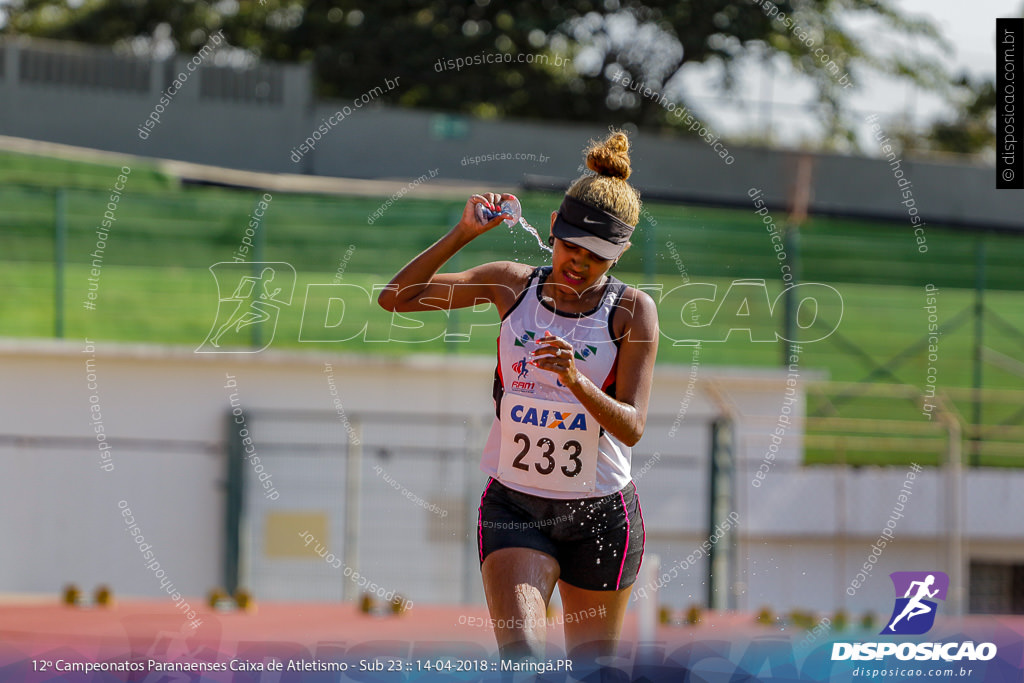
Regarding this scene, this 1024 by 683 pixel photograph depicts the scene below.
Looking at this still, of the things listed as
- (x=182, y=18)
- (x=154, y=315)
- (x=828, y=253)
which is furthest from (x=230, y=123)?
(x=828, y=253)

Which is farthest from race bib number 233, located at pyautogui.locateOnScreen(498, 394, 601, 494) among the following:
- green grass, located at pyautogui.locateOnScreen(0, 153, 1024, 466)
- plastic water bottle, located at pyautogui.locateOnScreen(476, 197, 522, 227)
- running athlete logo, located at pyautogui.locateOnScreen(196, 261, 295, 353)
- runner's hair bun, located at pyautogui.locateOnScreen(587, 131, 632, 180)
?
running athlete logo, located at pyautogui.locateOnScreen(196, 261, 295, 353)

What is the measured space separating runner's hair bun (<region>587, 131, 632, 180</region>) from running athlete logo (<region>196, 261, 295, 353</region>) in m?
6.13

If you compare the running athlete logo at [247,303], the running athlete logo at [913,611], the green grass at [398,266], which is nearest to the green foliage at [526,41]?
the green grass at [398,266]

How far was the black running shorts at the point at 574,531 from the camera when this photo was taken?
3.53 metres

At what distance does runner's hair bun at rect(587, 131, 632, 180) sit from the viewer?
3631mm

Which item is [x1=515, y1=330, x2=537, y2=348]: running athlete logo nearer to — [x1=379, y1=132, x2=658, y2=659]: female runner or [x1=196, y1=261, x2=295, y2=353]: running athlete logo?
[x1=379, y1=132, x2=658, y2=659]: female runner

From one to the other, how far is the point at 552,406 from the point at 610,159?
736 millimetres

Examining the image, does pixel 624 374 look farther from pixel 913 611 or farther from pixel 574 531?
pixel 913 611

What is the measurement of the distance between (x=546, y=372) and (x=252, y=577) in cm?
662

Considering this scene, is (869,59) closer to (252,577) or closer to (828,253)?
(828,253)

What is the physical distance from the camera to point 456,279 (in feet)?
11.9

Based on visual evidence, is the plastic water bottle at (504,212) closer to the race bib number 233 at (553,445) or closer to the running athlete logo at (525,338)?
the running athlete logo at (525,338)

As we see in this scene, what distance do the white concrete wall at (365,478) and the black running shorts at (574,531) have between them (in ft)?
17.8

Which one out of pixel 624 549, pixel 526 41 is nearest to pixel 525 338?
pixel 624 549
